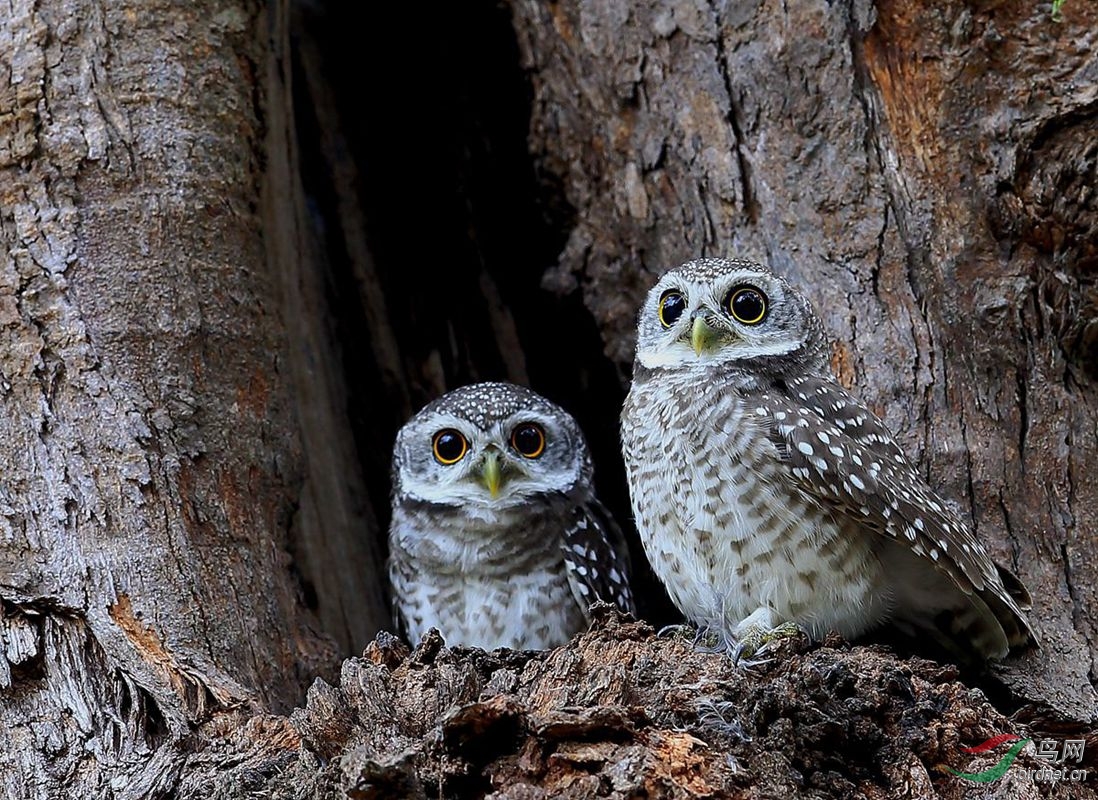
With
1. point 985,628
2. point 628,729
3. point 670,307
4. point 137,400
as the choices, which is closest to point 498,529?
point 670,307

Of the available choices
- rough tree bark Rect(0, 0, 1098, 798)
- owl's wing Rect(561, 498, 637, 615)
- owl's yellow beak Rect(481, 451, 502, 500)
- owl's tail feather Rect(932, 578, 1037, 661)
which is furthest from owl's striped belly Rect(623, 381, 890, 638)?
owl's yellow beak Rect(481, 451, 502, 500)

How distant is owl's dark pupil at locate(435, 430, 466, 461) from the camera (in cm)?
407

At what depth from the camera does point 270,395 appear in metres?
3.62

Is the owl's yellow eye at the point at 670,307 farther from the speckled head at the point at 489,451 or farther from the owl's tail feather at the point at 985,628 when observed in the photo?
the owl's tail feather at the point at 985,628

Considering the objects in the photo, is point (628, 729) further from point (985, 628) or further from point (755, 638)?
point (985, 628)

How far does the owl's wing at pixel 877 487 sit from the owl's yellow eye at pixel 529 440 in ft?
3.28

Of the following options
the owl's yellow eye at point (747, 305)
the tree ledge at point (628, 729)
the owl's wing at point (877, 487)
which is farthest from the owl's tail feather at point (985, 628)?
the owl's yellow eye at point (747, 305)

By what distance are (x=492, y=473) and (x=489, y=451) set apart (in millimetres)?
88

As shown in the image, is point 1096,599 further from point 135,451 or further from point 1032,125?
point 135,451

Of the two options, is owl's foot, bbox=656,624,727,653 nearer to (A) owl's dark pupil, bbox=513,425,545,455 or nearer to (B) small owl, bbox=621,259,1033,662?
(B) small owl, bbox=621,259,1033,662

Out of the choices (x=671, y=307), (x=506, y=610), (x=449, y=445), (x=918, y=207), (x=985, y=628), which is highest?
(x=918, y=207)

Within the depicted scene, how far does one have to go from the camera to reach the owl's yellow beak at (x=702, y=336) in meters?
3.45

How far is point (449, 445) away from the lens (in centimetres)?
409

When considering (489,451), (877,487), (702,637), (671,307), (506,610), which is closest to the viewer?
(877,487)
